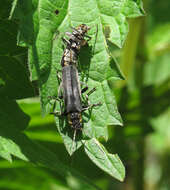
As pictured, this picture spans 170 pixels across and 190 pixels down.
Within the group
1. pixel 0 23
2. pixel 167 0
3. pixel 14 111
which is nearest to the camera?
pixel 0 23

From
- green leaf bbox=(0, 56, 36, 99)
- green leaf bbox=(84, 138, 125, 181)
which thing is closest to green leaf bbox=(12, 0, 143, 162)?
green leaf bbox=(84, 138, 125, 181)

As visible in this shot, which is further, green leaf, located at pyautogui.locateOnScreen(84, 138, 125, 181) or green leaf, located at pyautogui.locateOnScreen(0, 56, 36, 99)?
green leaf, located at pyautogui.locateOnScreen(0, 56, 36, 99)

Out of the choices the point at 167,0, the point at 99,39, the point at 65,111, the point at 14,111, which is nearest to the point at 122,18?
the point at 99,39

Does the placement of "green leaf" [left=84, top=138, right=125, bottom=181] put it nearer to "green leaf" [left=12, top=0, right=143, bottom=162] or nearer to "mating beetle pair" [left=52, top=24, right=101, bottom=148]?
"green leaf" [left=12, top=0, right=143, bottom=162]

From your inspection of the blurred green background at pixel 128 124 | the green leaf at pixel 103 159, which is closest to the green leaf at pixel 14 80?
the green leaf at pixel 103 159

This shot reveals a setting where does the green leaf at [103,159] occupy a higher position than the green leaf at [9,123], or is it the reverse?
the green leaf at [9,123]

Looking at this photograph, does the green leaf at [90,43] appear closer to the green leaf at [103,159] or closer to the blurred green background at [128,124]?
the green leaf at [103,159]

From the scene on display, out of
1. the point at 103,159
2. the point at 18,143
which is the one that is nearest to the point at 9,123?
the point at 18,143

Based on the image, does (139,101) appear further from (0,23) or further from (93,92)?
(0,23)
